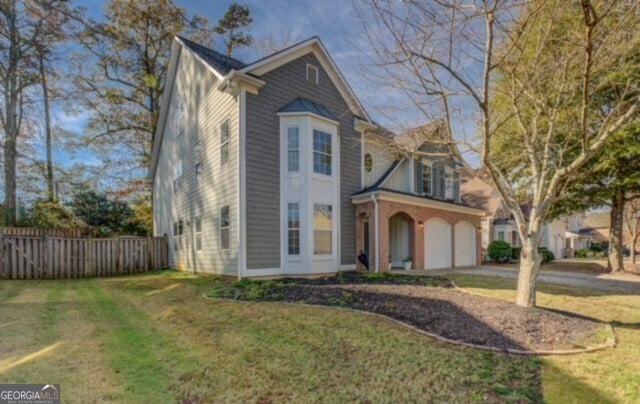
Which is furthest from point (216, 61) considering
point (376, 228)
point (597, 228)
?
point (597, 228)

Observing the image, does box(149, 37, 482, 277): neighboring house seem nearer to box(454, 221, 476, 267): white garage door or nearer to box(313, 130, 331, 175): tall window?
box(313, 130, 331, 175): tall window

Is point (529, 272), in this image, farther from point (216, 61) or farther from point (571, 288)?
point (216, 61)

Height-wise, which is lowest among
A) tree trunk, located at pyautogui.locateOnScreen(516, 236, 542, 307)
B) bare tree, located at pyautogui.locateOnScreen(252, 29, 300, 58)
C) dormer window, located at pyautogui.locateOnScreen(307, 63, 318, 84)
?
tree trunk, located at pyautogui.locateOnScreen(516, 236, 542, 307)

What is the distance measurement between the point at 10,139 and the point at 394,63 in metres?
23.0

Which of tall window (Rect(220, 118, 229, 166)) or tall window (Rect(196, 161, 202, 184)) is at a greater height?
tall window (Rect(220, 118, 229, 166))

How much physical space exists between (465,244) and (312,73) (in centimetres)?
1217

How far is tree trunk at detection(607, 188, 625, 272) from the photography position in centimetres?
1661

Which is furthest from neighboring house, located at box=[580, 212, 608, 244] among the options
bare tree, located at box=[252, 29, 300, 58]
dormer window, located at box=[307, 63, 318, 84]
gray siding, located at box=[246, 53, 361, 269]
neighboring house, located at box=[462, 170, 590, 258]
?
gray siding, located at box=[246, 53, 361, 269]

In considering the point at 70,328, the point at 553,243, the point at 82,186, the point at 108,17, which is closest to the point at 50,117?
the point at 82,186


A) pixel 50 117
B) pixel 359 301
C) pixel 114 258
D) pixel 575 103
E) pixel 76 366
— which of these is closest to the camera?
pixel 76 366

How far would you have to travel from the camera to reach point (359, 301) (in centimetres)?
750

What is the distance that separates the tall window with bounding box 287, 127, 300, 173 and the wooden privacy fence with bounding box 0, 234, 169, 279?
383 inches

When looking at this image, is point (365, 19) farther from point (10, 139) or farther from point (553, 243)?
point (553, 243)

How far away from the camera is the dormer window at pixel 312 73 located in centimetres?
1348
